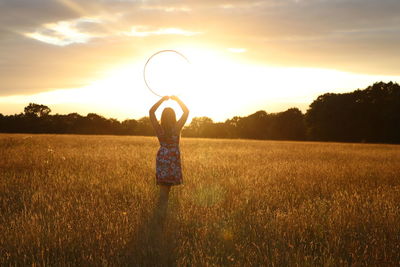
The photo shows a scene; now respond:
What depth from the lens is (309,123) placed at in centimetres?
6303

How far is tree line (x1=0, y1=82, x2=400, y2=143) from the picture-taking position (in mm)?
55844

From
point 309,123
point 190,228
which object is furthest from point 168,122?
point 309,123

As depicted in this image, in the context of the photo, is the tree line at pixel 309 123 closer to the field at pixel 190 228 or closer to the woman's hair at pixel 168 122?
the field at pixel 190 228

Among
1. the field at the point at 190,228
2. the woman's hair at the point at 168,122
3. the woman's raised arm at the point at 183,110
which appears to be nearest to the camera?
the field at the point at 190,228

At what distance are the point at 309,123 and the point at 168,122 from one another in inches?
2369

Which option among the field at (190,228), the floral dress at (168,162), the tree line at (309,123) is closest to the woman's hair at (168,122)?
the floral dress at (168,162)

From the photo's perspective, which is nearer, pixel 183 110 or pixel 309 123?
pixel 183 110

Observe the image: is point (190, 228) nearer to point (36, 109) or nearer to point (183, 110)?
point (183, 110)

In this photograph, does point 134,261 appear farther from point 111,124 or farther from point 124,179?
point 111,124

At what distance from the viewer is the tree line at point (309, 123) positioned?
55.8 m

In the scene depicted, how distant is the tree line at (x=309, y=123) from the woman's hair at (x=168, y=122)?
54.6 metres

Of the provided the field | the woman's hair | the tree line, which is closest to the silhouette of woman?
the woman's hair

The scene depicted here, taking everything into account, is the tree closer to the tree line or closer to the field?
the tree line

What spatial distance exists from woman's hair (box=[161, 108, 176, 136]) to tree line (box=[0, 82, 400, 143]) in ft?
179
